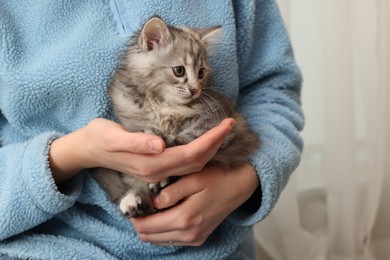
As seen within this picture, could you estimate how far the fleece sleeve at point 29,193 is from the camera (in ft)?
2.89

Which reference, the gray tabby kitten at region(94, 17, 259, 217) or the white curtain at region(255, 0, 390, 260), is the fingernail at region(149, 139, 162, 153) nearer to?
the gray tabby kitten at region(94, 17, 259, 217)

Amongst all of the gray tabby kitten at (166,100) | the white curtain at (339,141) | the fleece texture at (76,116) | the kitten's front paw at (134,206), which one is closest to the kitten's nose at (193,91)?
the gray tabby kitten at (166,100)

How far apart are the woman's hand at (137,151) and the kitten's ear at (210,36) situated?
0.24 metres

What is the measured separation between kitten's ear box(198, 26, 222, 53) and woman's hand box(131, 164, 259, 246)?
26 centimetres

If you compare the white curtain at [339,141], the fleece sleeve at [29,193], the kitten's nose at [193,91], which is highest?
the kitten's nose at [193,91]

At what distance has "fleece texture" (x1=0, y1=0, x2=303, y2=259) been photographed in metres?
0.91

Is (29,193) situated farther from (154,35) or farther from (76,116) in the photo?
(154,35)

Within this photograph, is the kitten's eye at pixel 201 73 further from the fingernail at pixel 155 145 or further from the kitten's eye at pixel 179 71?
the fingernail at pixel 155 145

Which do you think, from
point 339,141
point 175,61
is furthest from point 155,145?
point 339,141

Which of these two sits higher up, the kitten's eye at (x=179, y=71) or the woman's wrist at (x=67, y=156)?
the kitten's eye at (x=179, y=71)

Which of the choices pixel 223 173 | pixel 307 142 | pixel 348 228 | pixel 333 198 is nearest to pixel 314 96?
pixel 307 142

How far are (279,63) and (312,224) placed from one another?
866 millimetres

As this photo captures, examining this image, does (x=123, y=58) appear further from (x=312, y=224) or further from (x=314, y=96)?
(x=312, y=224)

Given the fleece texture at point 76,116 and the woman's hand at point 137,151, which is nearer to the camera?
the woman's hand at point 137,151
